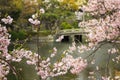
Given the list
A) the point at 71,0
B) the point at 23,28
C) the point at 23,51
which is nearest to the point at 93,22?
the point at 23,51

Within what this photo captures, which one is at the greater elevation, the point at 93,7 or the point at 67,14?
the point at 93,7

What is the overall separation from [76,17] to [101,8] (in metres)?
49.6

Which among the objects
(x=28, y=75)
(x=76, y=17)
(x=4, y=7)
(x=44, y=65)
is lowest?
(x=76, y=17)

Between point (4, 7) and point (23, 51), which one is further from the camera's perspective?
point (4, 7)

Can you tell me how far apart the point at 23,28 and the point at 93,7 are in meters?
41.2

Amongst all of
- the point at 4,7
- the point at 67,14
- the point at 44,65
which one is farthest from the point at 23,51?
the point at 67,14

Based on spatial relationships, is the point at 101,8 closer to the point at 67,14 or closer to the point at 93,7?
the point at 93,7

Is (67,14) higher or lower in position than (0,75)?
lower

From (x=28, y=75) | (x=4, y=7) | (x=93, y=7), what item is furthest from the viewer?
(x=4, y=7)

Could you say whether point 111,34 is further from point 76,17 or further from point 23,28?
point 76,17

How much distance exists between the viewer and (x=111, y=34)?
10148mm

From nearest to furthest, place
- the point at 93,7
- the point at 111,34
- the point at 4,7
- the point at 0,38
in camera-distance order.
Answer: the point at 0,38 → the point at 111,34 → the point at 93,7 → the point at 4,7

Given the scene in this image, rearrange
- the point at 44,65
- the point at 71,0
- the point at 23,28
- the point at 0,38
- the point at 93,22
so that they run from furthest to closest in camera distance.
Answer: the point at 71,0 < the point at 23,28 < the point at 93,22 < the point at 44,65 < the point at 0,38

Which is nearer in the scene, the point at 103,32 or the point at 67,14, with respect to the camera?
the point at 103,32
